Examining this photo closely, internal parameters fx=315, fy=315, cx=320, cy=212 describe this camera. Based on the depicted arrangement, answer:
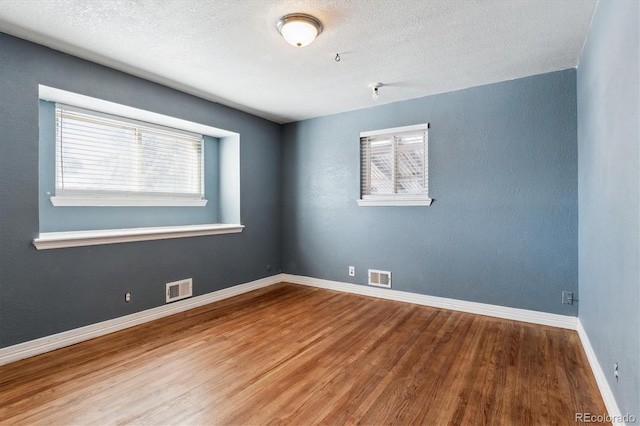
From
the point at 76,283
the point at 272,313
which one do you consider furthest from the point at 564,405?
the point at 76,283

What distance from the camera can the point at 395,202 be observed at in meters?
3.99

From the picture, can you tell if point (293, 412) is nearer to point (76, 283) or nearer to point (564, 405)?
point (564, 405)

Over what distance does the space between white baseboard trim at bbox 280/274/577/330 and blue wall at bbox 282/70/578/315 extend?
0.23 feet

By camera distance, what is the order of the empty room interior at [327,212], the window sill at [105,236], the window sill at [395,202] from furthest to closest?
the window sill at [395,202] < the window sill at [105,236] < the empty room interior at [327,212]

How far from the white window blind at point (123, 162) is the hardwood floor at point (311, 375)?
1.42 meters

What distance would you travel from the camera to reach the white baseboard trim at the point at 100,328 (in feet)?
7.89

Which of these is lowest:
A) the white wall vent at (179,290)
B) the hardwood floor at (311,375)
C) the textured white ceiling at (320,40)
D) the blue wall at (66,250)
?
the hardwood floor at (311,375)

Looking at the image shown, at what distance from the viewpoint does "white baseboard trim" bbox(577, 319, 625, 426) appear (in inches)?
64.9

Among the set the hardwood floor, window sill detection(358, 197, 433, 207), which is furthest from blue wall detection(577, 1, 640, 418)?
window sill detection(358, 197, 433, 207)

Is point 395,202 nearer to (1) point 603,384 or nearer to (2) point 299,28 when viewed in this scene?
(2) point 299,28

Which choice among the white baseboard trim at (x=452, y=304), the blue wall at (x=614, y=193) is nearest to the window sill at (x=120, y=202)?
the white baseboard trim at (x=452, y=304)

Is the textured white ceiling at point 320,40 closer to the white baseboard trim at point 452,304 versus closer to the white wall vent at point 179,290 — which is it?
the white wall vent at point 179,290

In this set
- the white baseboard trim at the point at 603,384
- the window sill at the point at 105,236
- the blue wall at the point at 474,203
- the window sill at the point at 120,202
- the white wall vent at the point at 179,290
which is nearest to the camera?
the white baseboard trim at the point at 603,384

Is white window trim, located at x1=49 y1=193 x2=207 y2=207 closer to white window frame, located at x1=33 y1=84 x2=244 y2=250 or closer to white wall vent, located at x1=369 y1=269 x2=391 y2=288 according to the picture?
white window frame, located at x1=33 y1=84 x2=244 y2=250
